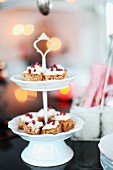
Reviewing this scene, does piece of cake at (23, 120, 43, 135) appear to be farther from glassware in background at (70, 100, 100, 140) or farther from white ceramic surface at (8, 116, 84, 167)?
glassware in background at (70, 100, 100, 140)

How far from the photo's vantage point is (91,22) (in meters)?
2.44

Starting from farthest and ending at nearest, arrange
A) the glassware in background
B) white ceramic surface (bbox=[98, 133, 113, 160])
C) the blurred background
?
the blurred background, the glassware in background, white ceramic surface (bbox=[98, 133, 113, 160])

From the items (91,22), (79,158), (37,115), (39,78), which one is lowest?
(79,158)

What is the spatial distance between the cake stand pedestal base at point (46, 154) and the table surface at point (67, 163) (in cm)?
1

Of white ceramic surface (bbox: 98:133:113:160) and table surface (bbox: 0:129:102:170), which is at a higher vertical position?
white ceramic surface (bbox: 98:133:113:160)

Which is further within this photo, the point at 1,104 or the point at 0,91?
the point at 0,91

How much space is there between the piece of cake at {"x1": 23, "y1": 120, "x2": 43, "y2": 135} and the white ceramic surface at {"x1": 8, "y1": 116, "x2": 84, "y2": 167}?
0.05 ft

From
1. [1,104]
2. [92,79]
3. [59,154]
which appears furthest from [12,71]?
[59,154]

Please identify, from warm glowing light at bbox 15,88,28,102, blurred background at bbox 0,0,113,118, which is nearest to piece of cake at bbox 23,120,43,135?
warm glowing light at bbox 15,88,28,102

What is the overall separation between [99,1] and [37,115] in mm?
1540

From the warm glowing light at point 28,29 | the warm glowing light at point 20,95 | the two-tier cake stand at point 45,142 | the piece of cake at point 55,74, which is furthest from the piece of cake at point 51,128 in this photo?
the warm glowing light at point 28,29

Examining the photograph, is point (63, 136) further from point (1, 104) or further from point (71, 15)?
point (71, 15)

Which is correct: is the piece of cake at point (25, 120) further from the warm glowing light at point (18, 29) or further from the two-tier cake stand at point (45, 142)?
the warm glowing light at point (18, 29)

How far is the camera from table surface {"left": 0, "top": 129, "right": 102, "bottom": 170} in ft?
2.77
